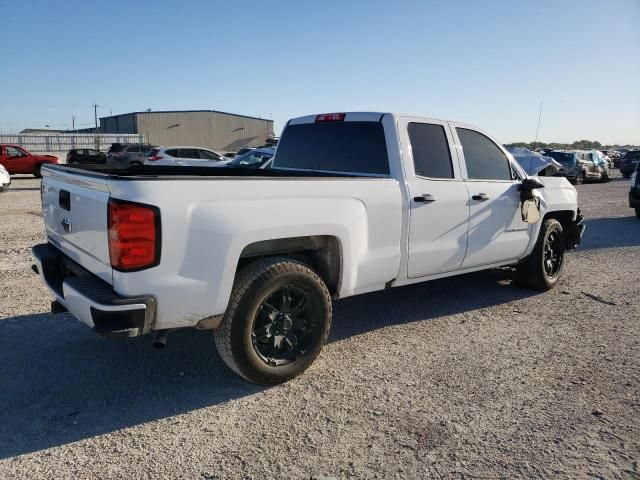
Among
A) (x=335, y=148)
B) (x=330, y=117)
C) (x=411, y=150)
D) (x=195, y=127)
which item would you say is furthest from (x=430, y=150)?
(x=195, y=127)

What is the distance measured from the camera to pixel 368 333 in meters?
4.54

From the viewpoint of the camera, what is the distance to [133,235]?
2.76 meters

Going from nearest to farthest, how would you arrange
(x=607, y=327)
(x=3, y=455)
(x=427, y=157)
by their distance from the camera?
(x=3, y=455), (x=427, y=157), (x=607, y=327)

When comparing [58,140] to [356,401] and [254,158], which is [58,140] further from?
[356,401]

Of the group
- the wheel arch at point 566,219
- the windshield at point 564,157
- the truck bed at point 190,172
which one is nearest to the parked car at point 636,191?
the wheel arch at point 566,219

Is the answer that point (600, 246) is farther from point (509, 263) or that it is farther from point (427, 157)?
point (427, 157)

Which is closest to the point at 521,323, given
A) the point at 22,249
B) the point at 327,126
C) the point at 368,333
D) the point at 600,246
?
the point at 368,333

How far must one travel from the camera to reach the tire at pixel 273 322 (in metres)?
3.23

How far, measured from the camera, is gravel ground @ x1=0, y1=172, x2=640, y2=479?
2.67 meters

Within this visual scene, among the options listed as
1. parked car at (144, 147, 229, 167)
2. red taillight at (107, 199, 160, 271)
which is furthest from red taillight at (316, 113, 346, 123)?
parked car at (144, 147, 229, 167)

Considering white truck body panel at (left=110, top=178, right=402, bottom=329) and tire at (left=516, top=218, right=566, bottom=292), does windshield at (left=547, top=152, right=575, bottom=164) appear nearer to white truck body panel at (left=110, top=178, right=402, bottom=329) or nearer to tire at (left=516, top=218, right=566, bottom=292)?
tire at (left=516, top=218, right=566, bottom=292)

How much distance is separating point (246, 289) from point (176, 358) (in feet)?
3.81

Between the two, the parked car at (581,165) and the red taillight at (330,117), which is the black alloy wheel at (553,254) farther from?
the parked car at (581,165)

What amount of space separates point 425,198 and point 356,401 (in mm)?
1756
